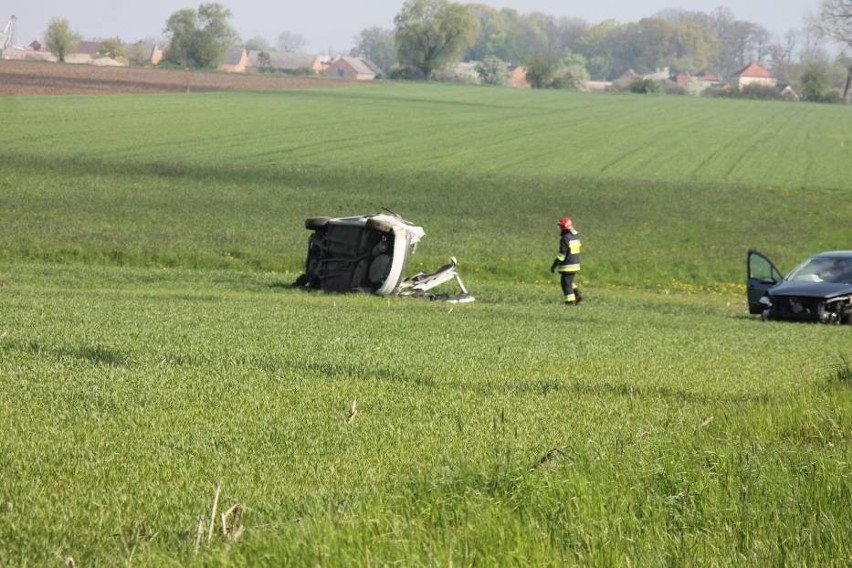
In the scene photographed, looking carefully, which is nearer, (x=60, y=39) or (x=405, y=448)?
(x=405, y=448)

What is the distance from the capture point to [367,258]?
88.5ft

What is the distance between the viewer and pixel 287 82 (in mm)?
132250

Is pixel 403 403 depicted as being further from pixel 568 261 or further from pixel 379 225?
pixel 568 261

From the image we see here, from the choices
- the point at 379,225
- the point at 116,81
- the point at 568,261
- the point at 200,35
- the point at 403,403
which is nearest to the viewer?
the point at 403,403

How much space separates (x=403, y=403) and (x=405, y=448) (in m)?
1.95

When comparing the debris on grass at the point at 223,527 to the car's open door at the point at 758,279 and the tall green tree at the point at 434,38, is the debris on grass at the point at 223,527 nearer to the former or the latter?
the car's open door at the point at 758,279

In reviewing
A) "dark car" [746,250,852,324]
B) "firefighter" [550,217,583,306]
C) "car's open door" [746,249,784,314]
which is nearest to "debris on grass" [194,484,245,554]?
"firefighter" [550,217,583,306]

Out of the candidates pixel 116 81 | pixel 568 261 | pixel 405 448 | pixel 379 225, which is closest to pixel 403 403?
pixel 405 448

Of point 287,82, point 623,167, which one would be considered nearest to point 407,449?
point 623,167

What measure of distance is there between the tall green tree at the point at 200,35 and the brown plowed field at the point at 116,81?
2055 mm

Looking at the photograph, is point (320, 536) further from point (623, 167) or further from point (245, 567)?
point (623, 167)

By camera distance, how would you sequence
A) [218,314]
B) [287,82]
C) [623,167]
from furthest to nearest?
[287,82] → [623,167] → [218,314]

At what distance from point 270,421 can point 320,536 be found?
12.2ft

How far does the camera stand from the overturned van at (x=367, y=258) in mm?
26719
